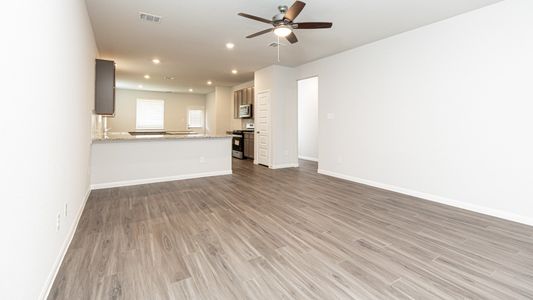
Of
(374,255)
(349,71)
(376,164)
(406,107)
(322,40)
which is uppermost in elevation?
(322,40)

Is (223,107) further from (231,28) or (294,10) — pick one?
(294,10)

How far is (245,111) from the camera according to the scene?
27.7ft

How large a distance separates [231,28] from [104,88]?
8.08ft

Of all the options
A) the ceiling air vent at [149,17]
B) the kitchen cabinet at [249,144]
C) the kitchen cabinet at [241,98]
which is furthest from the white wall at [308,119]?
the ceiling air vent at [149,17]

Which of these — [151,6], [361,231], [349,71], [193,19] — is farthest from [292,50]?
[361,231]

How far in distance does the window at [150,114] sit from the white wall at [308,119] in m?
6.33

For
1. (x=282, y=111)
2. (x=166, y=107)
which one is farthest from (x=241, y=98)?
(x=166, y=107)

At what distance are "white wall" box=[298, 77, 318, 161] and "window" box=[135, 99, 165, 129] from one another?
6.33m

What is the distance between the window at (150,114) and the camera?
10.5 meters

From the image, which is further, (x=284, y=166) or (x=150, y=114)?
A: (x=150, y=114)

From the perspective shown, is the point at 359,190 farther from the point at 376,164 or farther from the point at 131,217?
the point at 131,217

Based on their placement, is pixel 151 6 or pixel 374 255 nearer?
pixel 374 255

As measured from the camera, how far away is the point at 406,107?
4105mm

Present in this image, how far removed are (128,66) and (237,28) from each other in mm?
4115
